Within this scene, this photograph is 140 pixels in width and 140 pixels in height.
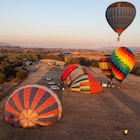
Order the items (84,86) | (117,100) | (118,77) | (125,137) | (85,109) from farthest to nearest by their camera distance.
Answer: (118,77) < (84,86) < (117,100) < (85,109) < (125,137)

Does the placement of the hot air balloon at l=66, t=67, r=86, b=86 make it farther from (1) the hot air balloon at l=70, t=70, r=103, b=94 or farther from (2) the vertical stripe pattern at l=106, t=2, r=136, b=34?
(2) the vertical stripe pattern at l=106, t=2, r=136, b=34

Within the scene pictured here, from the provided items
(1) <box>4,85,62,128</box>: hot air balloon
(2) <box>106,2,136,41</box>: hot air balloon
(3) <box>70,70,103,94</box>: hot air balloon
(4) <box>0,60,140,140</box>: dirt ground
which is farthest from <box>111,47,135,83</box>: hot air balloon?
(1) <box>4,85,62,128</box>: hot air balloon

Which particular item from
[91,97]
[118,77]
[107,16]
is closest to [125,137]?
[91,97]

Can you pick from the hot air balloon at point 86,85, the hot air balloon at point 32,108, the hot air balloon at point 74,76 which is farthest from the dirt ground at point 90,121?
the hot air balloon at point 74,76

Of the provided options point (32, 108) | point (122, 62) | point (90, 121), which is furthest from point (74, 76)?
point (32, 108)

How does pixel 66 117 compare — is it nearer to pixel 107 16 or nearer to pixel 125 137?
pixel 125 137
